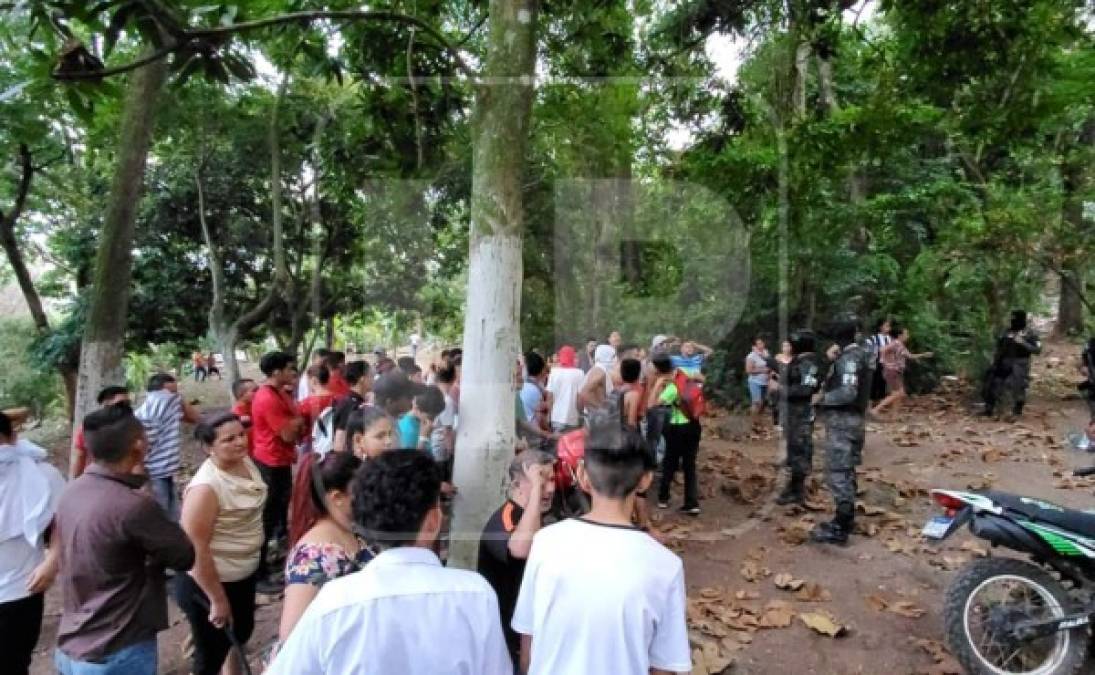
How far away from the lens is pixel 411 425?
13.1 feet

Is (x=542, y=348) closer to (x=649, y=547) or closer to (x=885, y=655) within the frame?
(x=885, y=655)

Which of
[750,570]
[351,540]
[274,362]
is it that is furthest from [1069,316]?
[351,540]

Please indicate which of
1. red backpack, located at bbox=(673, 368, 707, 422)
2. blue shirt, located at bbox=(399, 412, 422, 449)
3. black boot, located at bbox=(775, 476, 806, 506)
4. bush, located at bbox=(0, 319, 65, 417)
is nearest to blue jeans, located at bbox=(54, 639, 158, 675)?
blue shirt, located at bbox=(399, 412, 422, 449)

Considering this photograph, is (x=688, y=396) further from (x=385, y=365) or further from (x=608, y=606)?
(x=608, y=606)

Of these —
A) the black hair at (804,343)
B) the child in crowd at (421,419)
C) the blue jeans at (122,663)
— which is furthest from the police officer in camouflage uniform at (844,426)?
the blue jeans at (122,663)

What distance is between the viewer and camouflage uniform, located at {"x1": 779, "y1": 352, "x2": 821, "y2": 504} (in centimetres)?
602

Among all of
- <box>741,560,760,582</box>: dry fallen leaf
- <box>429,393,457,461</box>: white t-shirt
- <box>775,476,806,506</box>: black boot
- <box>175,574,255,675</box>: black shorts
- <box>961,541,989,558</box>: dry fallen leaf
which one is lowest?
<box>741,560,760,582</box>: dry fallen leaf

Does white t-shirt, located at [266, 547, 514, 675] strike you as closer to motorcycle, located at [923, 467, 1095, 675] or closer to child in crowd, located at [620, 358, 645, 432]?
motorcycle, located at [923, 467, 1095, 675]

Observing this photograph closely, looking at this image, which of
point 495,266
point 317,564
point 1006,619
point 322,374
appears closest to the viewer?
point 317,564

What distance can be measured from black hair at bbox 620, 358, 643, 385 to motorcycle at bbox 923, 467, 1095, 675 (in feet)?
8.53

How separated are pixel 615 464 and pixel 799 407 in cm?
469

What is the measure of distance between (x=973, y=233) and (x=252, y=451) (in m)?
9.99

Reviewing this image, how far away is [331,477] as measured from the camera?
2355 millimetres

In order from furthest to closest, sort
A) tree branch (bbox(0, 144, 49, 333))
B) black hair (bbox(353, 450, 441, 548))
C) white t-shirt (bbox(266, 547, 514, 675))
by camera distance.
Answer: tree branch (bbox(0, 144, 49, 333)), black hair (bbox(353, 450, 441, 548)), white t-shirt (bbox(266, 547, 514, 675))
